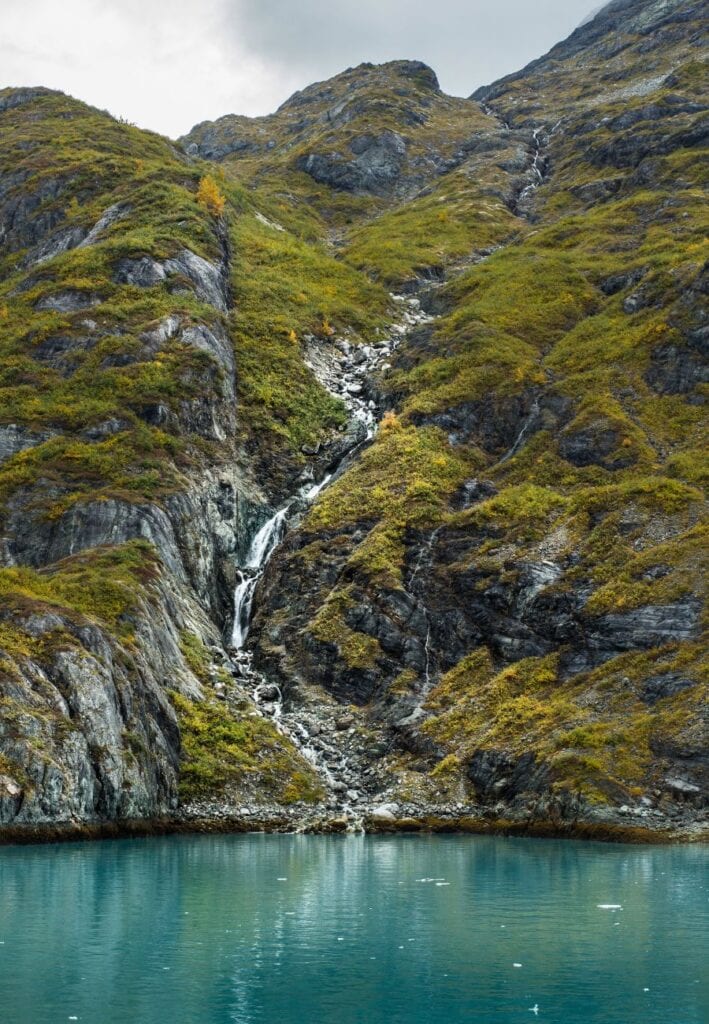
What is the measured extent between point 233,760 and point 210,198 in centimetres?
7502

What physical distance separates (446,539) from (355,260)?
69.5 metres

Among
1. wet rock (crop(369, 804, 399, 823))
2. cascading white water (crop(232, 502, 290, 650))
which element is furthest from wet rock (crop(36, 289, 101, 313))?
wet rock (crop(369, 804, 399, 823))

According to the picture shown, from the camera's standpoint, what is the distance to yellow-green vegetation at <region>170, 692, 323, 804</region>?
52.1 metres

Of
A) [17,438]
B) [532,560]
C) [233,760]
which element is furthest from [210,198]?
[233,760]

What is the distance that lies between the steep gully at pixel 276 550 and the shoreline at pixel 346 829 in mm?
1709

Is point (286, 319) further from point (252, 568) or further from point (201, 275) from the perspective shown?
point (252, 568)

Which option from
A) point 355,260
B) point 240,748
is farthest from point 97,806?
point 355,260

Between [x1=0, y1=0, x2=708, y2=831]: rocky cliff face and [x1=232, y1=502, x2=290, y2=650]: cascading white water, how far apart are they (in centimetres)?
65

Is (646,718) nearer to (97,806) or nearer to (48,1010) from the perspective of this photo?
(97,806)

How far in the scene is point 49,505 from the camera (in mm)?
64438

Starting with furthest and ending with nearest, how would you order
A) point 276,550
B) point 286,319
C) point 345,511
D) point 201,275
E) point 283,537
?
point 286,319
point 201,275
point 283,537
point 345,511
point 276,550

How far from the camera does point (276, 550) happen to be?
72.7 metres

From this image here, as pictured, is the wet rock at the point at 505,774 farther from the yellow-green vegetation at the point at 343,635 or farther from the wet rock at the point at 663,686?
the yellow-green vegetation at the point at 343,635

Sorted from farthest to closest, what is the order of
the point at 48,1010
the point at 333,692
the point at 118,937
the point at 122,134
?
the point at 122,134 < the point at 333,692 < the point at 118,937 < the point at 48,1010
